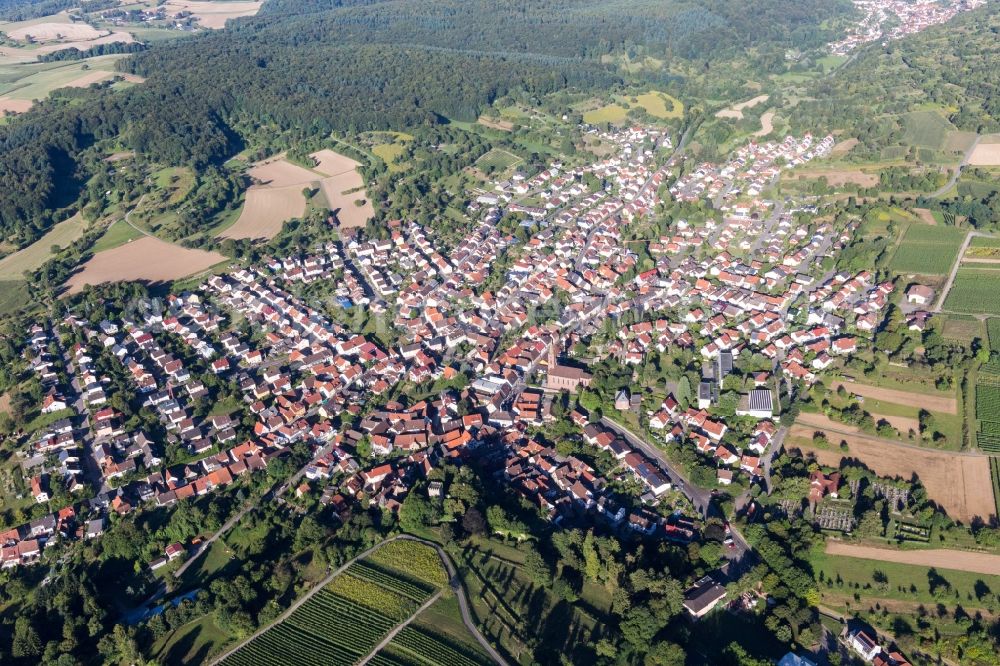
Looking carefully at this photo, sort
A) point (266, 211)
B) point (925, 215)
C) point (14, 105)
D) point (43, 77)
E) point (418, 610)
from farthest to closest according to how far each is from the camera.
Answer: point (43, 77), point (14, 105), point (266, 211), point (925, 215), point (418, 610)

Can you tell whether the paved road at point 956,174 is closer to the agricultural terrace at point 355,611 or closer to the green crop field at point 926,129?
the green crop field at point 926,129

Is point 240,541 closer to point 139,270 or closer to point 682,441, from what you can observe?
point 682,441

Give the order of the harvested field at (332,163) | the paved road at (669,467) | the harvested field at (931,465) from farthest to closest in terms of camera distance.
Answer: the harvested field at (332,163)
the paved road at (669,467)
the harvested field at (931,465)

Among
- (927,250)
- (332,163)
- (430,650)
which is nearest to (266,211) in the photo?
(332,163)

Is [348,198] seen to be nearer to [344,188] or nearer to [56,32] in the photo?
[344,188]

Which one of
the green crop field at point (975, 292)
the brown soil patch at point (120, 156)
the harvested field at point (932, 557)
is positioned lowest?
the harvested field at point (932, 557)

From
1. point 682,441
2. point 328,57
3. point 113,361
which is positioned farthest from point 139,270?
point 328,57

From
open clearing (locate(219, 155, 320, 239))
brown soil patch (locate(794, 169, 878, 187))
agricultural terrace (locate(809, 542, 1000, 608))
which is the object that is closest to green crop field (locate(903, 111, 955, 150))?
brown soil patch (locate(794, 169, 878, 187))

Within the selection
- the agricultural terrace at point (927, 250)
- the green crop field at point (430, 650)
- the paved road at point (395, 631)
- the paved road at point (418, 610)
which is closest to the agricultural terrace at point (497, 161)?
the agricultural terrace at point (927, 250)
